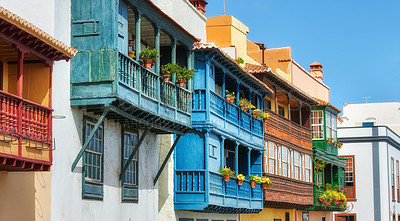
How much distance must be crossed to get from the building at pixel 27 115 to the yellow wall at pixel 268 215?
15.9 metres

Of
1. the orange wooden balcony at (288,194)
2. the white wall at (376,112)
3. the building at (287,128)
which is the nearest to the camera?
the orange wooden balcony at (288,194)

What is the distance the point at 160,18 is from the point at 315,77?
1051 inches

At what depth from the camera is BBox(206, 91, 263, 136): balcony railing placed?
946 inches

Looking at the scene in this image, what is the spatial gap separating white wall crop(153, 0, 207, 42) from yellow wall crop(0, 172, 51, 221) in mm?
9896

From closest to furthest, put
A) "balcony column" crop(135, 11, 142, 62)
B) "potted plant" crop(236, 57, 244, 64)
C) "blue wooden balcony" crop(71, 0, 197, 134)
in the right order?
"blue wooden balcony" crop(71, 0, 197, 134), "balcony column" crop(135, 11, 142, 62), "potted plant" crop(236, 57, 244, 64)

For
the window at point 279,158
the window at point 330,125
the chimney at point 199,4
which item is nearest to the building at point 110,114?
the chimney at point 199,4

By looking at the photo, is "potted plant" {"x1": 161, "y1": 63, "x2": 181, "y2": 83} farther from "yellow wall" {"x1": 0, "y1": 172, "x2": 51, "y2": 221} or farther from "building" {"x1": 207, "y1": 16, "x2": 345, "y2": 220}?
"building" {"x1": 207, "y1": 16, "x2": 345, "y2": 220}

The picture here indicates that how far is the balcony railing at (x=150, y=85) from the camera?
56.2ft

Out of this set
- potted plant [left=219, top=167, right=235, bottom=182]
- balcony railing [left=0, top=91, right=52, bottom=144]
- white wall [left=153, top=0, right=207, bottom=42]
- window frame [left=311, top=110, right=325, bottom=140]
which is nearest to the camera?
balcony railing [left=0, top=91, right=52, bottom=144]

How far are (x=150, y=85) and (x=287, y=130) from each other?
52.6 ft

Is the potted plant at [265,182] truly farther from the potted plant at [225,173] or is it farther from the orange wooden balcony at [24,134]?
the orange wooden balcony at [24,134]

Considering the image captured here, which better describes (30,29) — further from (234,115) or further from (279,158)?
(279,158)

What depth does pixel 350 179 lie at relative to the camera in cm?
4803

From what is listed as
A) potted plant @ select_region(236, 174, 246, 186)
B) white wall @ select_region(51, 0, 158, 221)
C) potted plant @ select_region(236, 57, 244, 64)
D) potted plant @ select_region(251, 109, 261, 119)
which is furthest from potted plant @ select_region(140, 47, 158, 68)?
potted plant @ select_region(236, 57, 244, 64)
